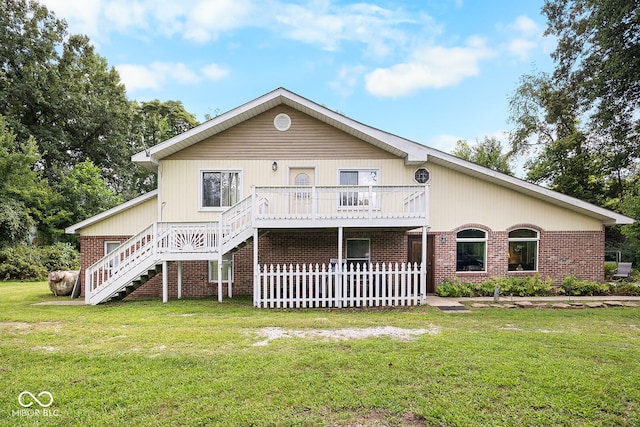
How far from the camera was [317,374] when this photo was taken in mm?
4203

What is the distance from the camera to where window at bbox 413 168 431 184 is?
11.8m

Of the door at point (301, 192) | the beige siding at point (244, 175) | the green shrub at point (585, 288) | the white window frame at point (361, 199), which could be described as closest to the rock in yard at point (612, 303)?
the green shrub at point (585, 288)

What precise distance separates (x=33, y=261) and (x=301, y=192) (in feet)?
54.9

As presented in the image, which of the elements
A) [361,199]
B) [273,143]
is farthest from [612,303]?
[273,143]

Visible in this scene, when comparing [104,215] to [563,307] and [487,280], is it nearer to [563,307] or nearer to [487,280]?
[487,280]

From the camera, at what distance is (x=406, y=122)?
31531 millimetres

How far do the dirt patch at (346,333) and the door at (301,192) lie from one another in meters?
3.78

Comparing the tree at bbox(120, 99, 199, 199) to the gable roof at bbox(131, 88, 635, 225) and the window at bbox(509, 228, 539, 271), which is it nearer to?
the gable roof at bbox(131, 88, 635, 225)

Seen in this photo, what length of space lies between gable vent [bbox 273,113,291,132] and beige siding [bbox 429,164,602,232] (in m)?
5.40

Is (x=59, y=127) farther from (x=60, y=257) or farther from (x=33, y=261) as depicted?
(x=33, y=261)

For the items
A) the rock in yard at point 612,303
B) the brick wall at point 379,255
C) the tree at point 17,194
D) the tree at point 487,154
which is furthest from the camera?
the tree at point 487,154

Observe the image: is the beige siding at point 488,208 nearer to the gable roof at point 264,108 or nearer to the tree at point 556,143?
the gable roof at point 264,108

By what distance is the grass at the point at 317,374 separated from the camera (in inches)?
130

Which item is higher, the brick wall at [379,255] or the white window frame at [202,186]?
the white window frame at [202,186]
